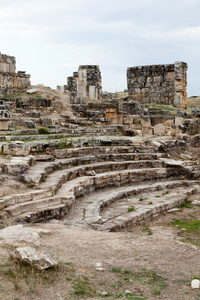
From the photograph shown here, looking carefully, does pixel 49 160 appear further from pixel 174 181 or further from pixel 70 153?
pixel 174 181

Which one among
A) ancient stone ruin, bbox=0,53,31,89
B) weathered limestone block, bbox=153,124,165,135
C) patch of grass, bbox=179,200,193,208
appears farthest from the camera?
ancient stone ruin, bbox=0,53,31,89

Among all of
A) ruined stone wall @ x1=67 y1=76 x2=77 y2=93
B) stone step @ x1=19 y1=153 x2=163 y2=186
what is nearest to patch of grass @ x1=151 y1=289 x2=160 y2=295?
stone step @ x1=19 y1=153 x2=163 y2=186

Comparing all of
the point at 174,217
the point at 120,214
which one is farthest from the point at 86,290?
the point at 174,217

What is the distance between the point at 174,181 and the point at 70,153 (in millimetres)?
3583

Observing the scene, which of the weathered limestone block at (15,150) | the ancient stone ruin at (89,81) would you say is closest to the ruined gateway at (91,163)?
the weathered limestone block at (15,150)

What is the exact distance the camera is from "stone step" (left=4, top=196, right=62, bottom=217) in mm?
5703

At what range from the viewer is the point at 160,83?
24109mm

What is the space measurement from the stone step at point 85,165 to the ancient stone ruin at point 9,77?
1157 cm

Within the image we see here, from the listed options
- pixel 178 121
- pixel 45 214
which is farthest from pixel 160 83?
pixel 45 214

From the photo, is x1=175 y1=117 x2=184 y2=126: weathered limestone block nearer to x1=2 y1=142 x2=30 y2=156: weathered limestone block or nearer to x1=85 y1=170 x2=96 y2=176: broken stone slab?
x1=85 y1=170 x2=96 y2=176: broken stone slab

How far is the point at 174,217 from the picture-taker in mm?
7688

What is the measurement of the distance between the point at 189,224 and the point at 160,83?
60.7 ft

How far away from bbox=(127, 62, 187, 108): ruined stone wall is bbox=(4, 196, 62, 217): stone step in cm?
1894

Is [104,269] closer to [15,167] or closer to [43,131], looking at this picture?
[15,167]
